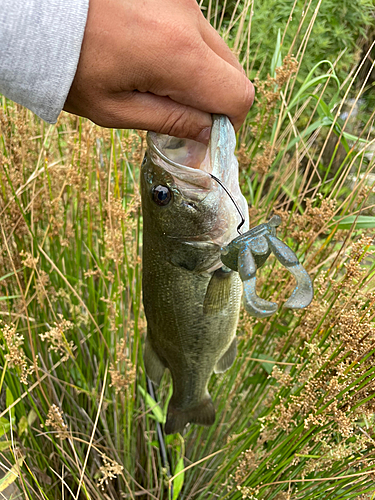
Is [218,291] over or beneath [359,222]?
beneath

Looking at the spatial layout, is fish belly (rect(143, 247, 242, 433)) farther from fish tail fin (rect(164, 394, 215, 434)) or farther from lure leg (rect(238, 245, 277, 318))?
lure leg (rect(238, 245, 277, 318))

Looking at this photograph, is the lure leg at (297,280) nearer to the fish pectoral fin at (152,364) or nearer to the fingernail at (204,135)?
the fingernail at (204,135)

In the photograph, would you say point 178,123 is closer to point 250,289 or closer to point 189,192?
point 189,192

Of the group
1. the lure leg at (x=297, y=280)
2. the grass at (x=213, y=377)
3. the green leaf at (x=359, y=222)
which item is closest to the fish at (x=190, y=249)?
the grass at (x=213, y=377)

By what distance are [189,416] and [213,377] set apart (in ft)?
1.08

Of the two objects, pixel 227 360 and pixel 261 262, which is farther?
pixel 227 360

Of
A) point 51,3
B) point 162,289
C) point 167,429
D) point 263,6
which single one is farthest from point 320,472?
point 263,6

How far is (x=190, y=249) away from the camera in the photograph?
1193mm

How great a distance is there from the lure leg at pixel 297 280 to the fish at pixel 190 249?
290 millimetres

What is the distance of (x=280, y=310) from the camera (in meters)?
1.56

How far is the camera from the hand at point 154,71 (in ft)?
2.64

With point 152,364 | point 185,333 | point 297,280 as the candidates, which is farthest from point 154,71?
point 152,364

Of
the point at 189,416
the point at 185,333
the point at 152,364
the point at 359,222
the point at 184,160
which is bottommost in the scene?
the point at 189,416

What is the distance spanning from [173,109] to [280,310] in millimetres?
869
